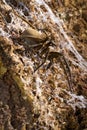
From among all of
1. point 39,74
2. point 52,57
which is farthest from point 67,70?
point 39,74

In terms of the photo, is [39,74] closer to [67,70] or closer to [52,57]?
[52,57]

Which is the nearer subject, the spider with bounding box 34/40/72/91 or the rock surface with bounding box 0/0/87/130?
the rock surface with bounding box 0/0/87/130

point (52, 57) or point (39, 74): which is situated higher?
point (52, 57)

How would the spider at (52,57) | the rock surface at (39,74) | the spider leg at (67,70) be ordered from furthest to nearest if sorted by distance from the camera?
the spider leg at (67,70), the spider at (52,57), the rock surface at (39,74)

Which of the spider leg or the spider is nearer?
the spider

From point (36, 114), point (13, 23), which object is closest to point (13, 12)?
point (13, 23)

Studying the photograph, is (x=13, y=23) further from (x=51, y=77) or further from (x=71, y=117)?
(x=71, y=117)

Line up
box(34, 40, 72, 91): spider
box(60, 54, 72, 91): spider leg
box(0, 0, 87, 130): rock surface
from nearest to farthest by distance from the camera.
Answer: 1. box(0, 0, 87, 130): rock surface
2. box(34, 40, 72, 91): spider
3. box(60, 54, 72, 91): spider leg

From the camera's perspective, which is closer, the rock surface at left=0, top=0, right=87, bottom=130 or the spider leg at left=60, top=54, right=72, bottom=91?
the rock surface at left=0, top=0, right=87, bottom=130

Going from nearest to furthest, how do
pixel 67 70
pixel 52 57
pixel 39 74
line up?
1. pixel 39 74
2. pixel 52 57
3. pixel 67 70

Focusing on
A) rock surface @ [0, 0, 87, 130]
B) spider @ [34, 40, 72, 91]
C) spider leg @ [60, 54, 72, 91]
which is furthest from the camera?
spider leg @ [60, 54, 72, 91]

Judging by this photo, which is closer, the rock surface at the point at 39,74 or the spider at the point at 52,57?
the rock surface at the point at 39,74
